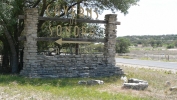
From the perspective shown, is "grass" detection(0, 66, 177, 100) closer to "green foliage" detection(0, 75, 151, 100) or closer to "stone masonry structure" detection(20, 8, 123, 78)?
"green foliage" detection(0, 75, 151, 100)

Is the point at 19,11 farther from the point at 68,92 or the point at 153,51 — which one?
the point at 153,51

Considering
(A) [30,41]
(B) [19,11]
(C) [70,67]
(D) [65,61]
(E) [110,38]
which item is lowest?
(C) [70,67]

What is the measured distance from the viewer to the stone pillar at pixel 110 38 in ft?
57.2

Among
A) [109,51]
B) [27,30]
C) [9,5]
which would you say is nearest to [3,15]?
[9,5]

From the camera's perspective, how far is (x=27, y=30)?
1527 cm

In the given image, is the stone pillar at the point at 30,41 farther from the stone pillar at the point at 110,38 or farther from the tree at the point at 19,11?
the stone pillar at the point at 110,38

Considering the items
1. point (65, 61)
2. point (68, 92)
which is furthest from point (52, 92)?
point (65, 61)

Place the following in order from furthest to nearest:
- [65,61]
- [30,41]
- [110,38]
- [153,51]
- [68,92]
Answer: [153,51] < [110,38] < [65,61] < [30,41] < [68,92]

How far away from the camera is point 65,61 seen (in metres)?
16.2

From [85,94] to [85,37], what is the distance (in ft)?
24.2

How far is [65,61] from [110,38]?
3.19 metres

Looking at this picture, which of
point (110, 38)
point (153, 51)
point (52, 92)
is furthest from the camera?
point (153, 51)

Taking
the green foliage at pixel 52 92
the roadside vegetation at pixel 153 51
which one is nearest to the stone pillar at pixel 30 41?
the green foliage at pixel 52 92

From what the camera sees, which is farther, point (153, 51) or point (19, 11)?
point (153, 51)
